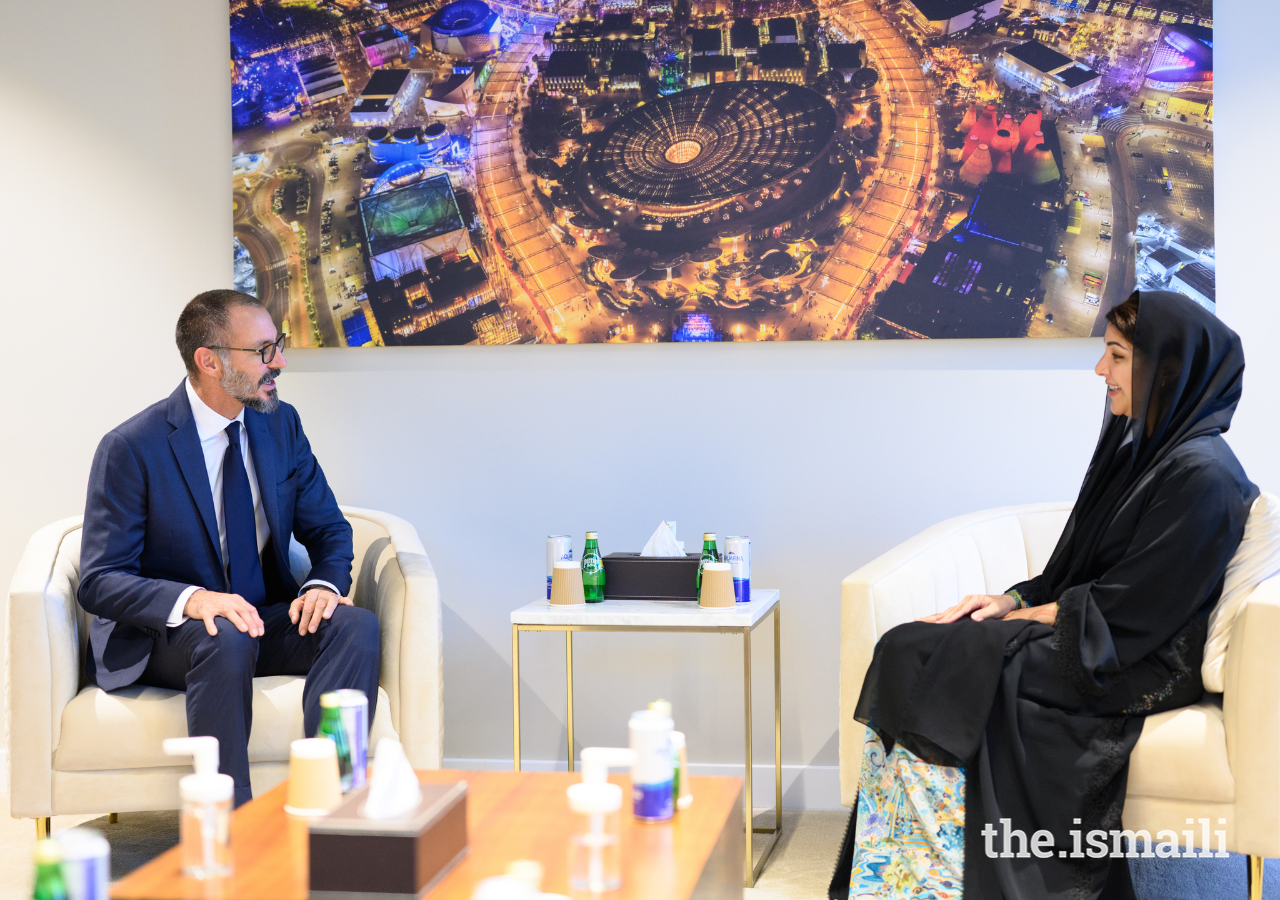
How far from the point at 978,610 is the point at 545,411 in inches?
59.0

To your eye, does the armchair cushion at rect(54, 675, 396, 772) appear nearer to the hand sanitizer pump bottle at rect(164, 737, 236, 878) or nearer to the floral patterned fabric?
the hand sanitizer pump bottle at rect(164, 737, 236, 878)

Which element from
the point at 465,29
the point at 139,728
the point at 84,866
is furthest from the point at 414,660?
the point at 465,29

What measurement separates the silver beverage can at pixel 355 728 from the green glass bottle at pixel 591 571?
3.70 ft

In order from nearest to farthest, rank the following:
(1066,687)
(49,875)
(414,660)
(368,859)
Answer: (49,875), (368,859), (1066,687), (414,660)

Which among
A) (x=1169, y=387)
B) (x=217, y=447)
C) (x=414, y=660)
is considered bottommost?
(x=414, y=660)

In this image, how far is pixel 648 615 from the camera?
9.05 ft

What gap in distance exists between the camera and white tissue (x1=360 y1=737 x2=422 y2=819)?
151 centimetres

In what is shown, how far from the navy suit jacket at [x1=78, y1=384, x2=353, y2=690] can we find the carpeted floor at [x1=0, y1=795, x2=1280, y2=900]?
1.97 ft

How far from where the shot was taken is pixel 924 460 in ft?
10.8

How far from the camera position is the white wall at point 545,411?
10.6 ft

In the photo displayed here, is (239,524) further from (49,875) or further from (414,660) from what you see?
(49,875)

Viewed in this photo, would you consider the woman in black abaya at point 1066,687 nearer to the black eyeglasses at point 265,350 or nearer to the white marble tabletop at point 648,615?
the white marble tabletop at point 648,615

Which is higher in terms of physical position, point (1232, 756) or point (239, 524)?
point (239, 524)

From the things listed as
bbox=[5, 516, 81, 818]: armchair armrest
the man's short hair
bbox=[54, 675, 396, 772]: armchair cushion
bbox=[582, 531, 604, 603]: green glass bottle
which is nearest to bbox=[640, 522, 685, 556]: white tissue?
bbox=[582, 531, 604, 603]: green glass bottle
